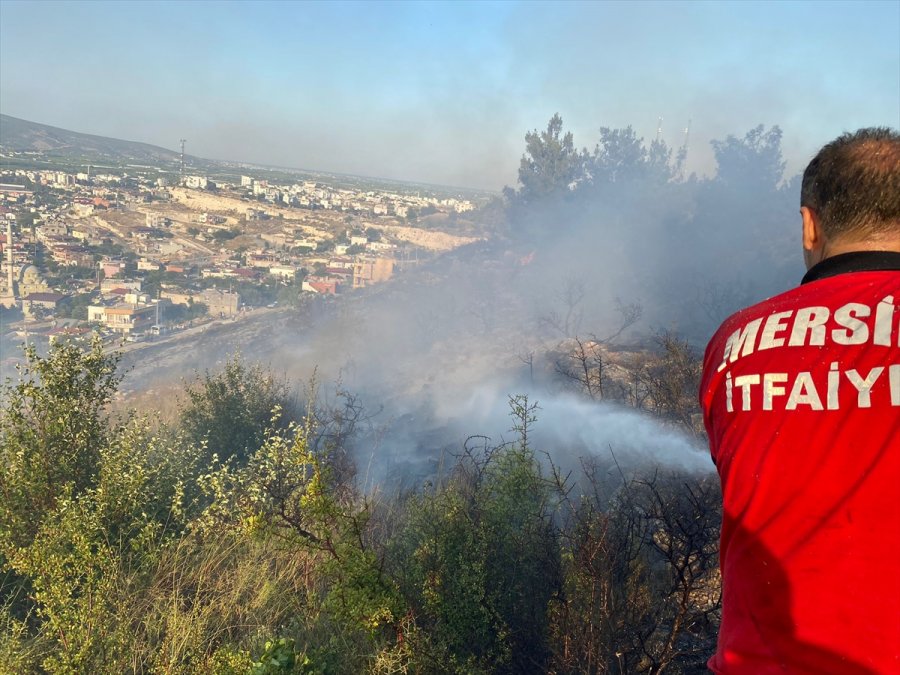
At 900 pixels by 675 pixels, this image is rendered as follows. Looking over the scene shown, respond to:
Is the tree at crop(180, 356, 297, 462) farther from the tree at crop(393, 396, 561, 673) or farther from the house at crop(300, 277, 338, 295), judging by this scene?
the house at crop(300, 277, 338, 295)

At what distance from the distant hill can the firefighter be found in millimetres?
59789

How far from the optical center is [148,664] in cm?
312

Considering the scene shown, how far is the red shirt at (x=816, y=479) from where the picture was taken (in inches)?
34.7

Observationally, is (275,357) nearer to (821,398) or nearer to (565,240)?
(565,240)

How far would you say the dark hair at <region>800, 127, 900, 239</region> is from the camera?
1138 mm

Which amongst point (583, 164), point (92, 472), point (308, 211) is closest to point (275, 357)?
point (92, 472)

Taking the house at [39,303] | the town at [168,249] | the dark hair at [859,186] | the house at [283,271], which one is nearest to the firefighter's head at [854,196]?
the dark hair at [859,186]

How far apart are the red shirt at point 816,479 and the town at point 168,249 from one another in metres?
19.0

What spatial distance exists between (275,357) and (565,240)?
19.5 m

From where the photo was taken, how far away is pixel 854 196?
1162 mm

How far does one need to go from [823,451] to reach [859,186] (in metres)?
0.57

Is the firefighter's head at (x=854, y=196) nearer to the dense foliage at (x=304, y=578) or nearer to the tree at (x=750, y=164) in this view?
the dense foliage at (x=304, y=578)

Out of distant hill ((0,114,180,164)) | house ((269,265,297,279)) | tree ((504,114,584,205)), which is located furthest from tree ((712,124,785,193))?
distant hill ((0,114,180,164))

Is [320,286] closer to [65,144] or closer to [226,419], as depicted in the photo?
[226,419]
